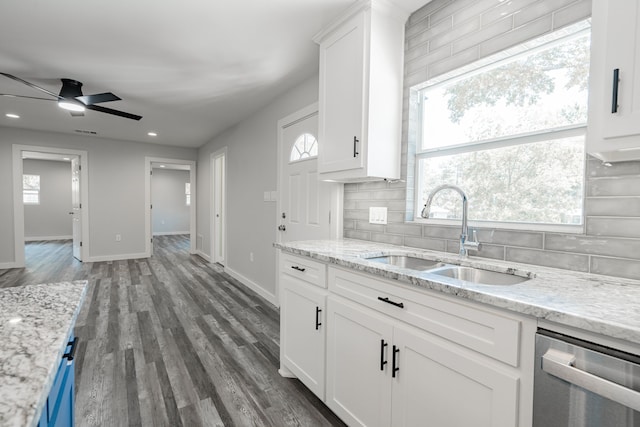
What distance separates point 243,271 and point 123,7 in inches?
130

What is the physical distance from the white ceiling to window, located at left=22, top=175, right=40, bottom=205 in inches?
222

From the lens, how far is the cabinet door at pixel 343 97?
6.16 ft

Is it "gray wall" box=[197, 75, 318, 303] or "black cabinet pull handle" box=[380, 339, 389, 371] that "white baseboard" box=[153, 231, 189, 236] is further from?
"black cabinet pull handle" box=[380, 339, 389, 371]

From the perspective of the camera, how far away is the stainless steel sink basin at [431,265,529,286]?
1.35 meters

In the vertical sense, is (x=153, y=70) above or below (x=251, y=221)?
above

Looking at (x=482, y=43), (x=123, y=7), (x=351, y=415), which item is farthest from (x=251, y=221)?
(x=482, y=43)

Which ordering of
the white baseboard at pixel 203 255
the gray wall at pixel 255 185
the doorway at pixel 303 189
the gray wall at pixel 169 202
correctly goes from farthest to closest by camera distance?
the gray wall at pixel 169 202 < the white baseboard at pixel 203 255 < the gray wall at pixel 255 185 < the doorway at pixel 303 189

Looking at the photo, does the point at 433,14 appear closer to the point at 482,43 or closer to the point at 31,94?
the point at 482,43

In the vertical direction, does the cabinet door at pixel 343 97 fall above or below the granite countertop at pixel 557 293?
above

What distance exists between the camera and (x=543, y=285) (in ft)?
3.45

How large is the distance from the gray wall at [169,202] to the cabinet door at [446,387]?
10.3m

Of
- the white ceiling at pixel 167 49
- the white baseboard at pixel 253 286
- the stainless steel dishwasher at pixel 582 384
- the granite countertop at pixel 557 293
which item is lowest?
the white baseboard at pixel 253 286

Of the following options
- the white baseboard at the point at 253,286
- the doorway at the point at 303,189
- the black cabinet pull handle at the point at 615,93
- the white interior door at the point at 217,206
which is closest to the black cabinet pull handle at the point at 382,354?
the black cabinet pull handle at the point at 615,93

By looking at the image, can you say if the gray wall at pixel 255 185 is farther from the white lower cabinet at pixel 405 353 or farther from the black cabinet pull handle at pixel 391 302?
the black cabinet pull handle at pixel 391 302
